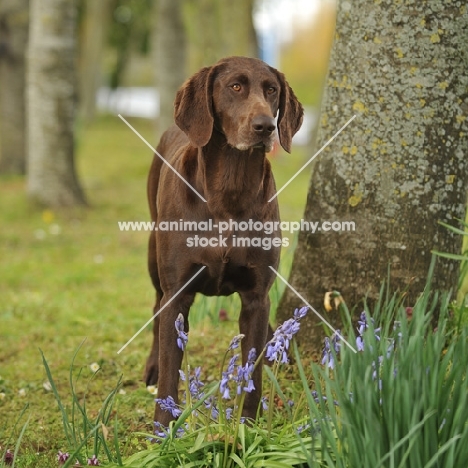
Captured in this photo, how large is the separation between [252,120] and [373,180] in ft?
3.37

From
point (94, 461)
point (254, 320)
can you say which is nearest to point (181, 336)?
point (94, 461)

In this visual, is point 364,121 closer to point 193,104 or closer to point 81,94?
point 193,104

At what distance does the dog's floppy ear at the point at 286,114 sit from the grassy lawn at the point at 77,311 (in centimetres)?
143

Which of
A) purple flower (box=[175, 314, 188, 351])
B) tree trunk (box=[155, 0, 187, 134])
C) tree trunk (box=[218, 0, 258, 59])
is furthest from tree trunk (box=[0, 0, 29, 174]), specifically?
purple flower (box=[175, 314, 188, 351])

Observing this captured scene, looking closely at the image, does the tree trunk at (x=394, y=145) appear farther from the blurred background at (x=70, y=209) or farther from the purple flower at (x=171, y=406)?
the purple flower at (x=171, y=406)

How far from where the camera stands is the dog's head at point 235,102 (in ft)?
11.7

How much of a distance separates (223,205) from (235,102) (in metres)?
0.46

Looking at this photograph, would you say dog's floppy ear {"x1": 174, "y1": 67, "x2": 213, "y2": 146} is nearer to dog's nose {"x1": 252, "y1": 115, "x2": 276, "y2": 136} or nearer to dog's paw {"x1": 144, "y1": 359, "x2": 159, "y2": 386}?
dog's nose {"x1": 252, "y1": 115, "x2": 276, "y2": 136}

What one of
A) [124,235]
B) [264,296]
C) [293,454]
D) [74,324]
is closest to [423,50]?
[264,296]

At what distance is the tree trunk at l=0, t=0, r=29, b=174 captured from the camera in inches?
512

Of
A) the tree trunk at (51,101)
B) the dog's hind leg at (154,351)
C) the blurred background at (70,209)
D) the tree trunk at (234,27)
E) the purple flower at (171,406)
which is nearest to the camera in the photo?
the purple flower at (171,406)

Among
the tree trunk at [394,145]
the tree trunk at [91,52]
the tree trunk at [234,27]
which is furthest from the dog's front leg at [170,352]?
the tree trunk at [91,52]

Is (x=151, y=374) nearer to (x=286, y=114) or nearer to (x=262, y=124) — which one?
(x=286, y=114)

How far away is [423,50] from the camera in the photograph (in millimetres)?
4133
